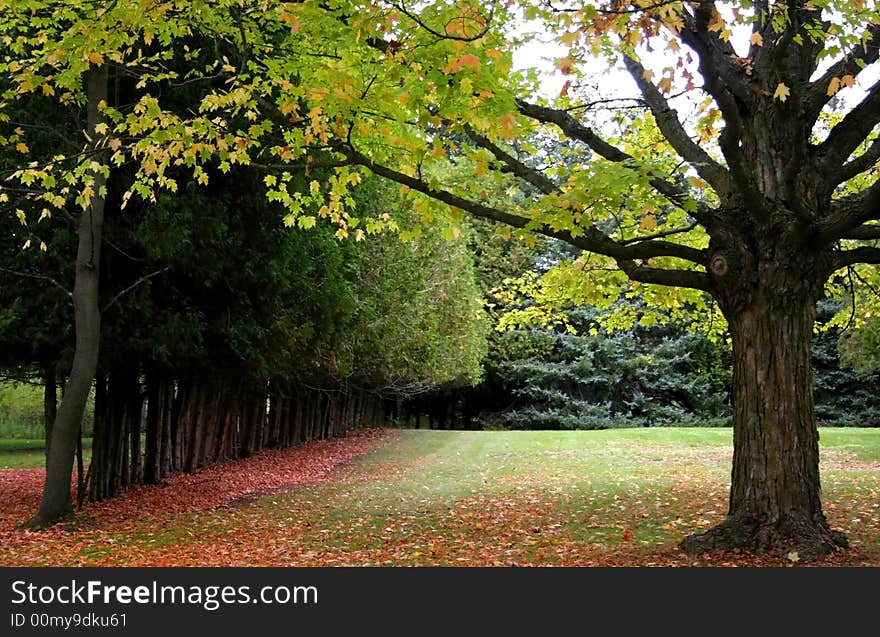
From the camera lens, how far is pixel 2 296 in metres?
11.0

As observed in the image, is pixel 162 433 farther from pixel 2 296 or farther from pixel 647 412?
pixel 647 412

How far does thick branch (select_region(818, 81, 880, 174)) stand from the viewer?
748cm

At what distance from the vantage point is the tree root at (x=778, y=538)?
6.90m

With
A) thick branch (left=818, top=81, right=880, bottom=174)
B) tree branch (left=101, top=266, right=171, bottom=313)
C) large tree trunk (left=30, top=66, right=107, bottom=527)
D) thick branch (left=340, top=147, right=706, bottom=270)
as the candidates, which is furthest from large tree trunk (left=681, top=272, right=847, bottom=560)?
tree branch (left=101, top=266, right=171, bottom=313)

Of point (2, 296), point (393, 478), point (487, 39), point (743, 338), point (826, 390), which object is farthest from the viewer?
point (826, 390)

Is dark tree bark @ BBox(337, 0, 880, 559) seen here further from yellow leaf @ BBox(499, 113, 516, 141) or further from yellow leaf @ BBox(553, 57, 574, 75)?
yellow leaf @ BBox(553, 57, 574, 75)

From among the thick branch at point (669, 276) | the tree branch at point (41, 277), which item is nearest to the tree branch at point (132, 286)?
the tree branch at point (41, 277)

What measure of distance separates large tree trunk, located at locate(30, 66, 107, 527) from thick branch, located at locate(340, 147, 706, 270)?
454 cm

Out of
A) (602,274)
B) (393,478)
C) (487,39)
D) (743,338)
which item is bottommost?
(393,478)

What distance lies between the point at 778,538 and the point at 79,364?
8.45m

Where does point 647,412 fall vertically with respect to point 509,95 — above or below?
below

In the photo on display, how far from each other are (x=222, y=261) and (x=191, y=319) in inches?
39.5

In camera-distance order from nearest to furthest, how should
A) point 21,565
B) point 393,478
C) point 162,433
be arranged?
point 21,565
point 162,433
point 393,478
